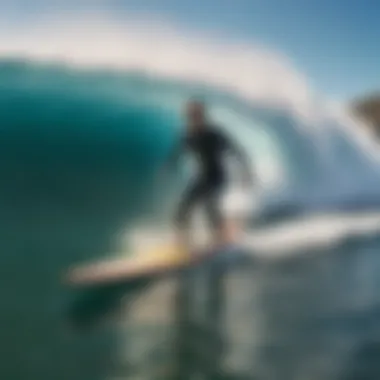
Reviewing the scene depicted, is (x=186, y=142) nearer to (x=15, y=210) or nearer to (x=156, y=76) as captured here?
(x=156, y=76)

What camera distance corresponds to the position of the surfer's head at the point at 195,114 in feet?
4.55

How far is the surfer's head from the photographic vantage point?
139 cm

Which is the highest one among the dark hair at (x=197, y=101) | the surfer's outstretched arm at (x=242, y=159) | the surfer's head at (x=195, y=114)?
the dark hair at (x=197, y=101)

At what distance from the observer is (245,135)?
4.60ft

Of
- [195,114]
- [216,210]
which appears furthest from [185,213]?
[195,114]

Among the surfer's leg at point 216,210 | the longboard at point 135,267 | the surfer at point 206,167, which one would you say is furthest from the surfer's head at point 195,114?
the longboard at point 135,267

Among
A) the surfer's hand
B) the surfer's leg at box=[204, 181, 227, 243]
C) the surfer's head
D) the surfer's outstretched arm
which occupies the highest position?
the surfer's head

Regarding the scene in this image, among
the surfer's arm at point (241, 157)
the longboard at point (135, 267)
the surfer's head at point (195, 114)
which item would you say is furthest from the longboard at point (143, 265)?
the surfer's head at point (195, 114)

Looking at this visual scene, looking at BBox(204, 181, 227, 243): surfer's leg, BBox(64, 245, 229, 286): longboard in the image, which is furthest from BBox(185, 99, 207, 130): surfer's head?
BBox(64, 245, 229, 286): longboard

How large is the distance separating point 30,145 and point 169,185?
0.83 feet

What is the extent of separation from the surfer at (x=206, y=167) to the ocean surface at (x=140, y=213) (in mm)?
21

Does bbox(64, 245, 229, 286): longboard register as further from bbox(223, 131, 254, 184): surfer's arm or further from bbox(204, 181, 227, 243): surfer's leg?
bbox(223, 131, 254, 184): surfer's arm

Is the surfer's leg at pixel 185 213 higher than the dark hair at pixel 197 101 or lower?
lower

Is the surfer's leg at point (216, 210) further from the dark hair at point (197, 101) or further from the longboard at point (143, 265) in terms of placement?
the dark hair at point (197, 101)
